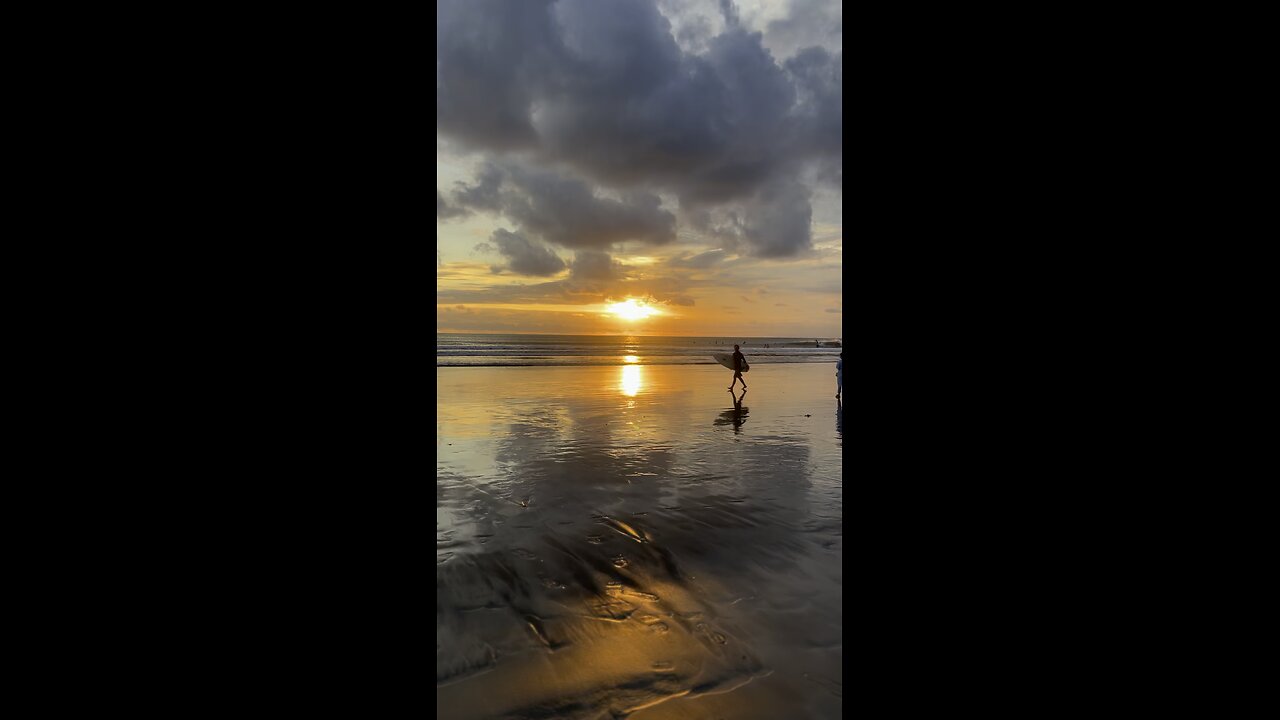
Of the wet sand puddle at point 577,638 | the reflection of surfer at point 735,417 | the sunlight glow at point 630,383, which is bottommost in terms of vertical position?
the wet sand puddle at point 577,638

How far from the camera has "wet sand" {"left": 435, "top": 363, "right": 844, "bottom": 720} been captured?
273 centimetres

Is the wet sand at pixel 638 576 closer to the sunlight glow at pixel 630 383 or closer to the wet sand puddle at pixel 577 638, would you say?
the wet sand puddle at pixel 577 638

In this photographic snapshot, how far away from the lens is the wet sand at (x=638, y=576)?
8.96 ft

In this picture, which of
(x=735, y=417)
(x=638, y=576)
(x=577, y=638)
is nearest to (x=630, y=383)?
(x=735, y=417)

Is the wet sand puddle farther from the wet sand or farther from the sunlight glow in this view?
the sunlight glow

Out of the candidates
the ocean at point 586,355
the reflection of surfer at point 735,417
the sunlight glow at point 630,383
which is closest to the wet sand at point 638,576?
the reflection of surfer at point 735,417

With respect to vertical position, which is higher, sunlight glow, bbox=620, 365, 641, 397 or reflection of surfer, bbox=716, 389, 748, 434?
sunlight glow, bbox=620, 365, 641, 397

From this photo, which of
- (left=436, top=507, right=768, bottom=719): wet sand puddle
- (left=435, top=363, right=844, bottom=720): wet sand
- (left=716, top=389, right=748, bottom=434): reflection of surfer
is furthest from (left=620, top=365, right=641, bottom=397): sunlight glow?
(left=436, top=507, right=768, bottom=719): wet sand puddle
